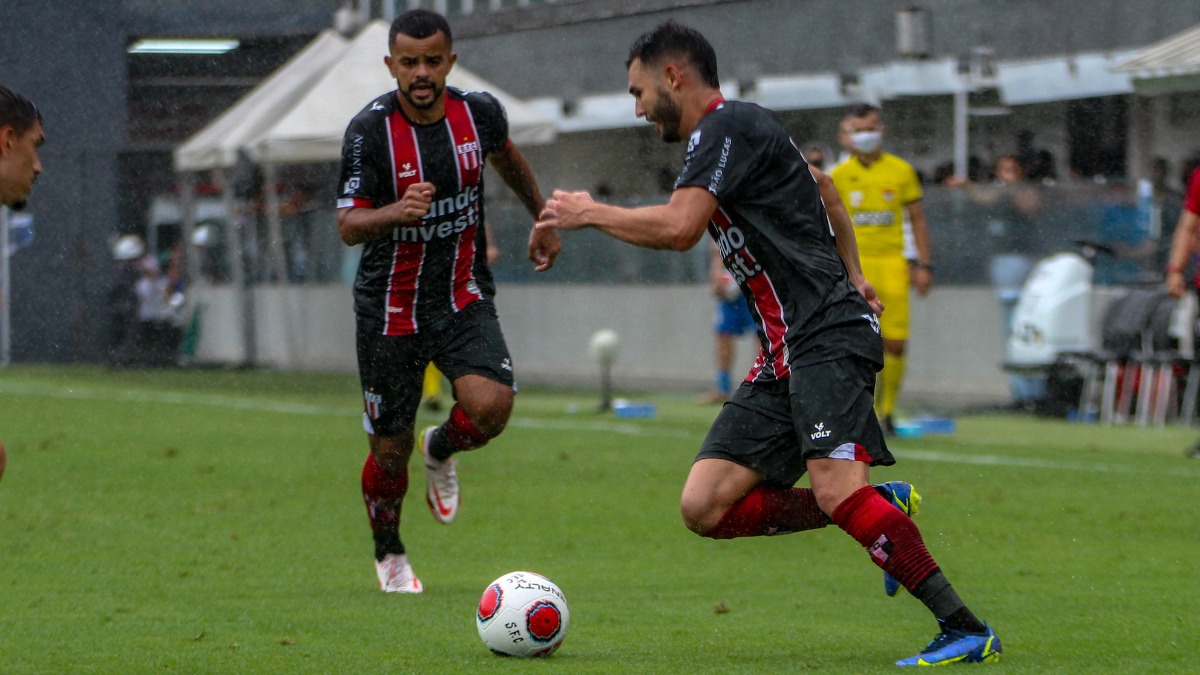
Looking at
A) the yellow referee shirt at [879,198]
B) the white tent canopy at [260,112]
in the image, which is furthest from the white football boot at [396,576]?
the white tent canopy at [260,112]

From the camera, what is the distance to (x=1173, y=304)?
15.5 meters

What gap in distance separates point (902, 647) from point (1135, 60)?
13217 mm

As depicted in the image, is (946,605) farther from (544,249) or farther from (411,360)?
(411,360)

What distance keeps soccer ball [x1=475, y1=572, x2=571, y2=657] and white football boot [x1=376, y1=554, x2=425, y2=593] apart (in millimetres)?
1463

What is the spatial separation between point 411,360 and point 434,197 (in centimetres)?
68

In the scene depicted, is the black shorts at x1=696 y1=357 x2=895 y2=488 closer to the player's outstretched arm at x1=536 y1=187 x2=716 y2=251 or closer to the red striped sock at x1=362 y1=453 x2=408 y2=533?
the player's outstretched arm at x1=536 y1=187 x2=716 y2=251

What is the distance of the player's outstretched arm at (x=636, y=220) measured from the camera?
5168 mm

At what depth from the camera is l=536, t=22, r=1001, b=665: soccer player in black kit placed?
17.5ft

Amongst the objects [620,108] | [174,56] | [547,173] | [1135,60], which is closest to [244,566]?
[1135,60]

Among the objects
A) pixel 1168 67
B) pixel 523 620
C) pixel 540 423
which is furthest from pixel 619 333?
pixel 523 620

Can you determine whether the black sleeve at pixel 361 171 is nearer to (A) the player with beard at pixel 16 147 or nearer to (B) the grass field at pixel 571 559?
(B) the grass field at pixel 571 559

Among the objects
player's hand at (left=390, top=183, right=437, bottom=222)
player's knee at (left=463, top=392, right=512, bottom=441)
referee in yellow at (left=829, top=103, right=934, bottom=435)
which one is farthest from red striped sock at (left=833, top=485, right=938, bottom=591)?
referee in yellow at (left=829, top=103, right=934, bottom=435)

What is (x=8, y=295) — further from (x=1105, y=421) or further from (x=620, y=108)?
(x=1105, y=421)

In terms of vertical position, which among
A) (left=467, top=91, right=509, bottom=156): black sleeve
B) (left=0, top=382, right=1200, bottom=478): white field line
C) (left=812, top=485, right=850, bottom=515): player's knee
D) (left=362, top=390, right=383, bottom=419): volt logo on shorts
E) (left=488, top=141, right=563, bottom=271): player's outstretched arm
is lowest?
(left=0, top=382, right=1200, bottom=478): white field line
